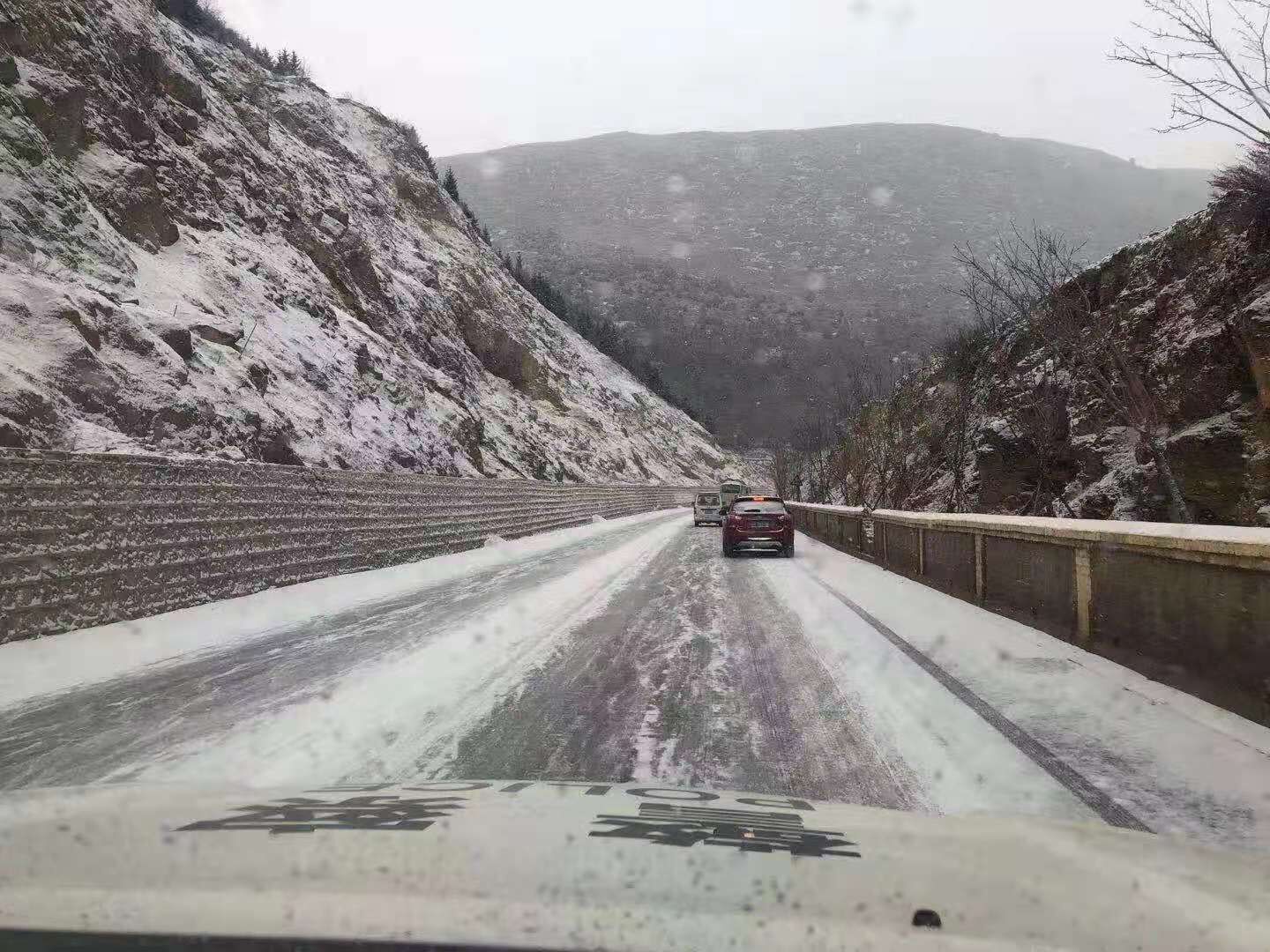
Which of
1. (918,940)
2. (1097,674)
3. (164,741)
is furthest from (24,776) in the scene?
(1097,674)

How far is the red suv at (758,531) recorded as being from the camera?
19.4 meters

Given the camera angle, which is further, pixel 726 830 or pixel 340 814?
pixel 340 814

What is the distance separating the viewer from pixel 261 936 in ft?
5.21

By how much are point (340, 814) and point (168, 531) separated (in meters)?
8.46

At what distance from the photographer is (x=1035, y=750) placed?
4621 millimetres

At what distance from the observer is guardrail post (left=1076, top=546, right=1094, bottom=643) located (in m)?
7.48

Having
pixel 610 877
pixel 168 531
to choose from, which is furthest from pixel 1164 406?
pixel 610 877

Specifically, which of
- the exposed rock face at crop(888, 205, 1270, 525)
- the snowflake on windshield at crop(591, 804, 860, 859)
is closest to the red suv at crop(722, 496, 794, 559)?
the exposed rock face at crop(888, 205, 1270, 525)

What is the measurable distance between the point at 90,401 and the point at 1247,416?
20.5m

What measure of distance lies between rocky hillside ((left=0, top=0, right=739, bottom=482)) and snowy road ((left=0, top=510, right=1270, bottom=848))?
6230 mm

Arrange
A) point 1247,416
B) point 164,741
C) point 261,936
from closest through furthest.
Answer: point 261,936, point 164,741, point 1247,416

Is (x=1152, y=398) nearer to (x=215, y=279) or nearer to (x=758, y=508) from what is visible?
(x=758, y=508)

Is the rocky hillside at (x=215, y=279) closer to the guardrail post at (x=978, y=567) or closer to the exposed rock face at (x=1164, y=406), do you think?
the guardrail post at (x=978, y=567)

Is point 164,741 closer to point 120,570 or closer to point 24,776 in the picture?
point 24,776
